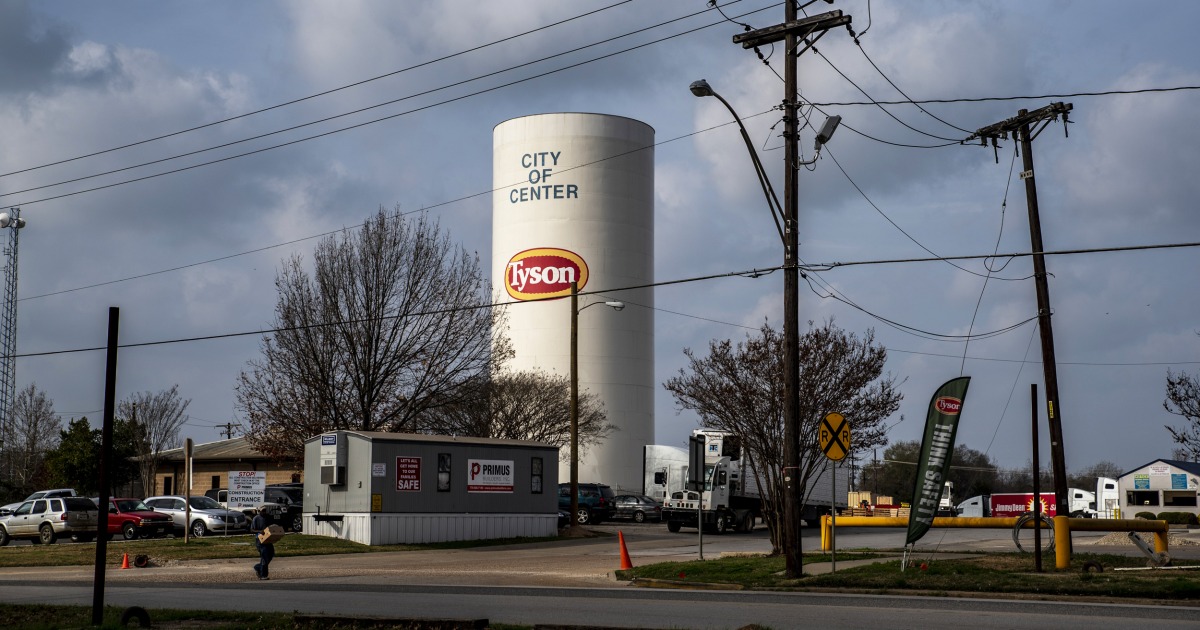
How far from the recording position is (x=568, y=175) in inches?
2872

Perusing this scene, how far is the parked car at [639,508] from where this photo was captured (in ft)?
176

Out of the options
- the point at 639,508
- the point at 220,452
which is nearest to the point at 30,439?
the point at 220,452

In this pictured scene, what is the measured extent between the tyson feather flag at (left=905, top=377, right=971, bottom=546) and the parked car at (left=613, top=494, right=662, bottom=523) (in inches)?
1269

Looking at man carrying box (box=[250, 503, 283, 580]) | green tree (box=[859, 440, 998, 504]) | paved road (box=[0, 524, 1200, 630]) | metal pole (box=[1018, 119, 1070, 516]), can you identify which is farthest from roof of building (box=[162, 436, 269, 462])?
green tree (box=[859, 440, 998, 504])

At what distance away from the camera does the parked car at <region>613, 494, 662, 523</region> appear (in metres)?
53.5

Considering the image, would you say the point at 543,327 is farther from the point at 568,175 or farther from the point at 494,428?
the point at 494,428

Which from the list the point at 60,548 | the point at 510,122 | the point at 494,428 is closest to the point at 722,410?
the point at 60,548

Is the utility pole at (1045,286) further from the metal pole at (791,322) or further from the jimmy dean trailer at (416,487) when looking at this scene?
the jimmy dean trailer at (416,487)

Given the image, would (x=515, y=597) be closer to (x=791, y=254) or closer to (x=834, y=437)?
(x=834, y=437)

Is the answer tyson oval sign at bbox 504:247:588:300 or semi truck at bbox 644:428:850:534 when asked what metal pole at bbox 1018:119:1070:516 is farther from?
tyson oval sign at bbox 504:247:588:300

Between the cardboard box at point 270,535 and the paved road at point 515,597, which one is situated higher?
the cardboard box at point 270,535

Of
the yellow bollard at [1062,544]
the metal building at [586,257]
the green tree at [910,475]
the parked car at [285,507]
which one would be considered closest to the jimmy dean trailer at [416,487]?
the parked car at [285,507]

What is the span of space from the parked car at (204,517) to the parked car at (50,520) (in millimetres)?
2291

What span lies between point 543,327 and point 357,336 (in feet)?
110
